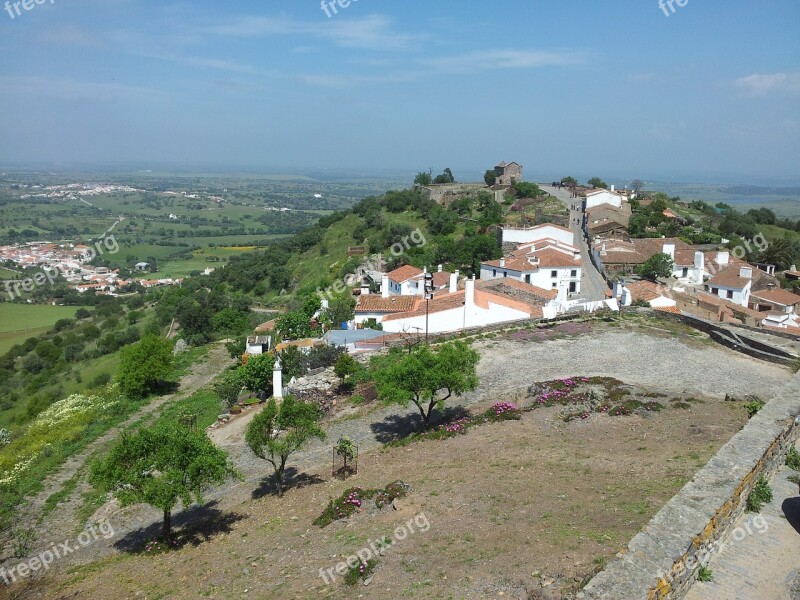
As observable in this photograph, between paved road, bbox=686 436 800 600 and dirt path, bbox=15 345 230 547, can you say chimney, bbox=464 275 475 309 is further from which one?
paved road, bbox=686 436 800 600

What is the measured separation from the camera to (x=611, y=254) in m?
38.7

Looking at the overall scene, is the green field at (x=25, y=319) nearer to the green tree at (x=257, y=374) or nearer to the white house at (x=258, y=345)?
the white house at (x=258, y=345)

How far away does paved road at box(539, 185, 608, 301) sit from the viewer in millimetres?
32719

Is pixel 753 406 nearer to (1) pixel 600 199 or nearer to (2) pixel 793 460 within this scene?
(2) pixel 793 460

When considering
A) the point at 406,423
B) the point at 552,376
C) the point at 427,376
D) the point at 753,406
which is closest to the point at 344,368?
the point at 406,423

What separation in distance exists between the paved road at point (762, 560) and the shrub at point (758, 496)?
66 mm

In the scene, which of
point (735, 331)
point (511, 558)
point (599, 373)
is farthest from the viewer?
point (735, 331)

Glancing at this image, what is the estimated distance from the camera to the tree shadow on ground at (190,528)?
11.2 metres

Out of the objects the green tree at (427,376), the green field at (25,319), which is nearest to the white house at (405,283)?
the green tree at (427,376)

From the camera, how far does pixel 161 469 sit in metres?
10.6

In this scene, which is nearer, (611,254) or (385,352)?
(385,352)

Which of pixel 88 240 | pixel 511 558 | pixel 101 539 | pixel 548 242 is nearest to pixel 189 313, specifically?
pixel 548 242

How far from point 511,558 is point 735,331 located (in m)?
19.2

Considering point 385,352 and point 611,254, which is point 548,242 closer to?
point 611,254
